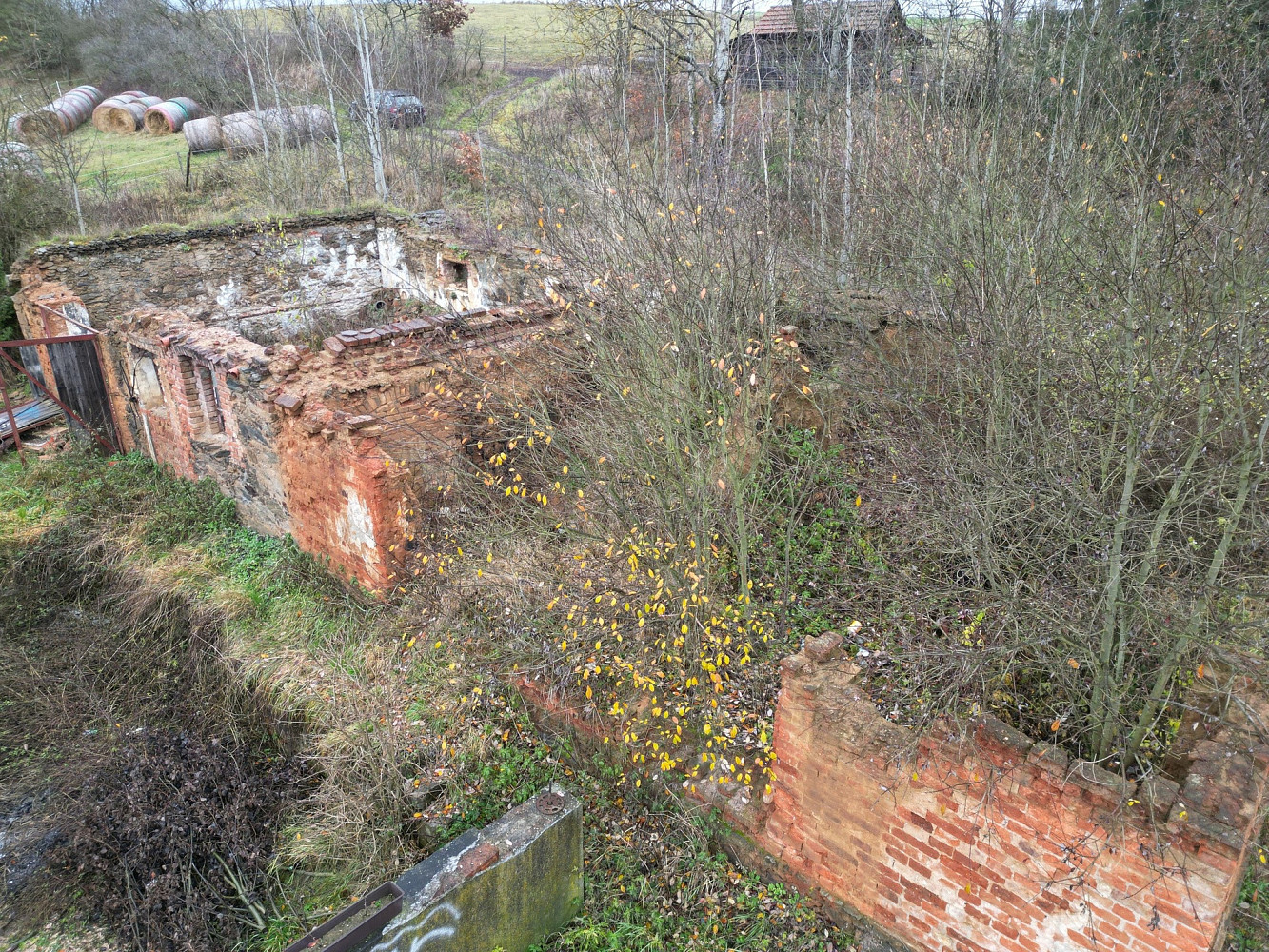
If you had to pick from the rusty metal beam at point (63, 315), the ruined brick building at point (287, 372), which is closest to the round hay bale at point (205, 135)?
the ruined brick building at point (287, 372)

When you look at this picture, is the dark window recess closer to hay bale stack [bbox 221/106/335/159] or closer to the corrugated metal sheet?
the corrugated metal sheet

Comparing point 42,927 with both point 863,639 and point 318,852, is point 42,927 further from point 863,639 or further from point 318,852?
point 863,639

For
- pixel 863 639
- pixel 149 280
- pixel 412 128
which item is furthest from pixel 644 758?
pixel 412 128

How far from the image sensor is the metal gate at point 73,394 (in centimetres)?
1073

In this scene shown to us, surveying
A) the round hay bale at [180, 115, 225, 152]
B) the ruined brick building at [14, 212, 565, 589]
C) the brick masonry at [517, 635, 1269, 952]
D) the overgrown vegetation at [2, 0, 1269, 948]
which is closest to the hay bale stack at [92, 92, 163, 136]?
the round hay bale at [180, 115, 225, 152]

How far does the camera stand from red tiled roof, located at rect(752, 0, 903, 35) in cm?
1123

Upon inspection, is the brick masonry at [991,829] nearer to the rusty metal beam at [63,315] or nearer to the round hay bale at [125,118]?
the rusty metal beam at [63,315]

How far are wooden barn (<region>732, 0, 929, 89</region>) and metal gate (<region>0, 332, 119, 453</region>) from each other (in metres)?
9.76

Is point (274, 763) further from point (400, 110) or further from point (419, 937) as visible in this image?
point (400, 110)

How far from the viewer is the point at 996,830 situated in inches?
152

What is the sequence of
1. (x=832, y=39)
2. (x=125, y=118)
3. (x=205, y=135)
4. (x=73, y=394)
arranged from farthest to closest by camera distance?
1. (x=125, y=118)
2. (x=205, y=135)
3. (x=832, y=39)
4. (x=73, y=394)

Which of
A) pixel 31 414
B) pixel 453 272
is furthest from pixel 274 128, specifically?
pixel 31 414

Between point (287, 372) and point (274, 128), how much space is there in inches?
598

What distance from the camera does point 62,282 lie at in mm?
12812
